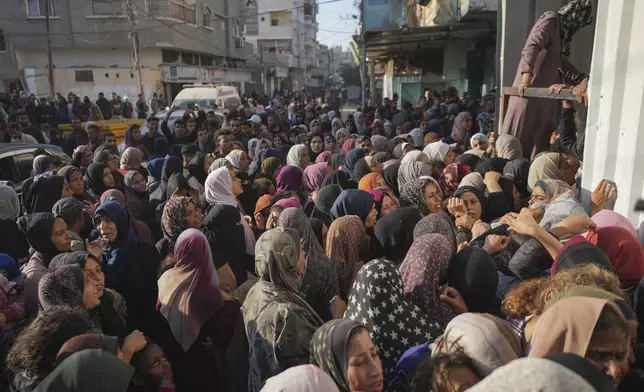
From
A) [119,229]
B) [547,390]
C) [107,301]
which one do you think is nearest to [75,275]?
[107,301]

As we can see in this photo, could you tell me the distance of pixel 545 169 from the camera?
3.85 m

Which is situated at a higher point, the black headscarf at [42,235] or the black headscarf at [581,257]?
the black headscarf at [581,257]

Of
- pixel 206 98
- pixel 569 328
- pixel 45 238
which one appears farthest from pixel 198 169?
pixel 206 98

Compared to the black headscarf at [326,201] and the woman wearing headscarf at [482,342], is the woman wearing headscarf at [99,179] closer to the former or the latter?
the black headscarf at [326,201]

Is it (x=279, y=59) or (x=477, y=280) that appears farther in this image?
(x=279, y=59)

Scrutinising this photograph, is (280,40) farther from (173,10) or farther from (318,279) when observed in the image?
(318,279)

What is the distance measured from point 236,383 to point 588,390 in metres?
2.05

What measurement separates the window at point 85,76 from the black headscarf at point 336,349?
2560 centimetres

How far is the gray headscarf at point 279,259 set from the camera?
8.15 ft

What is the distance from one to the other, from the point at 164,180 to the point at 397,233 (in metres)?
2.90

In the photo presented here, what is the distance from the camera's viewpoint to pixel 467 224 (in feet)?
11.0

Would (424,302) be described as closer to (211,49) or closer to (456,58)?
(456,58)

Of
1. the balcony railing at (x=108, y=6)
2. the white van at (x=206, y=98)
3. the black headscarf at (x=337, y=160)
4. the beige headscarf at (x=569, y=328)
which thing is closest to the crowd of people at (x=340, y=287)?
the beige headscarf at (x=569, y=328)

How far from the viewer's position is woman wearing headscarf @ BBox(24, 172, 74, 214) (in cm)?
425
